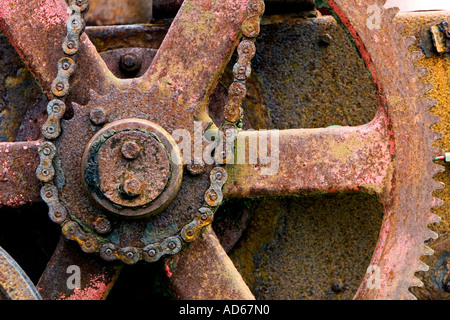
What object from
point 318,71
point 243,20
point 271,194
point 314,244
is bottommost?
point 314,244

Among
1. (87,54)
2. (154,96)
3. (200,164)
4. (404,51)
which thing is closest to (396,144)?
(404,51)

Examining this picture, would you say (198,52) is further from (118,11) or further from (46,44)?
(118,11)

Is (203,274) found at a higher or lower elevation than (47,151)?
lower

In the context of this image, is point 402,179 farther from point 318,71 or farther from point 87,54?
point 87,54

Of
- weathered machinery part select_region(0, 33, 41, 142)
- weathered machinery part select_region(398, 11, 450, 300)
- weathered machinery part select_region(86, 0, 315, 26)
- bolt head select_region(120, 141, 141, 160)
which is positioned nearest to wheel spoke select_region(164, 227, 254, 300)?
bolt head select_region(120, 141, 141, 160)

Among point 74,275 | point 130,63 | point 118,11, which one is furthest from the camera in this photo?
point 118,11

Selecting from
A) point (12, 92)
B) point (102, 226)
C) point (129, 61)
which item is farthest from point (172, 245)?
point (12, 92)

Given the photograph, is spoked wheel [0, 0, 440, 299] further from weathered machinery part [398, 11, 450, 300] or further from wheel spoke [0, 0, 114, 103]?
weathered machinery part [398, 11, 450, 300]
